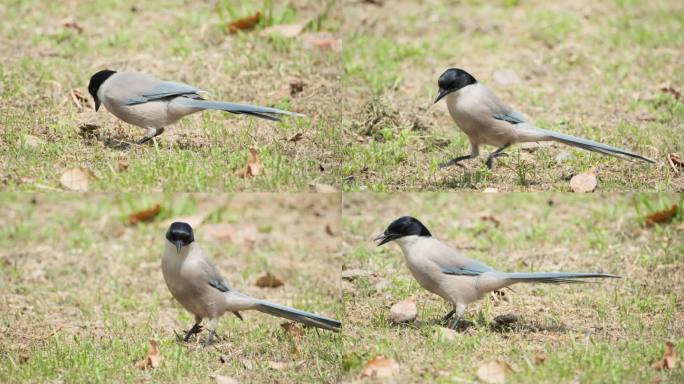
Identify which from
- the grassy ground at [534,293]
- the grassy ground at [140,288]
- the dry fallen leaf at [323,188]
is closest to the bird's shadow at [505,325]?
the grassy ground at [534,293]

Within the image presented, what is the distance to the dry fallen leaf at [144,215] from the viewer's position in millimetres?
8023

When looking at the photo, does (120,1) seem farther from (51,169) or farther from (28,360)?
(28,360)

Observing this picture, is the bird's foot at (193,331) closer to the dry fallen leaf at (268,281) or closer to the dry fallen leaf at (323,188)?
the dry fallen leaf at (268,281)

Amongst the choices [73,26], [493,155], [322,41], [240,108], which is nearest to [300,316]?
[240,108]

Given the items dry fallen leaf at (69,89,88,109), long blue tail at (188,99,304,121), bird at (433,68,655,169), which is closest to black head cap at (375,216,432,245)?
bird at (433,68,655,169)

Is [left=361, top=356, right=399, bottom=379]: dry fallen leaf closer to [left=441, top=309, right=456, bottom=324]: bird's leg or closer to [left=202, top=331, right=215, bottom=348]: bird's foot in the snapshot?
[left=441, top=309, right=456, bottom=324]: bird's leg

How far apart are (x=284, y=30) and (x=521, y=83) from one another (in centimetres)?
217

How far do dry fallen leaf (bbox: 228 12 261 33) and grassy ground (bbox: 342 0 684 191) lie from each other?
90 centimetres

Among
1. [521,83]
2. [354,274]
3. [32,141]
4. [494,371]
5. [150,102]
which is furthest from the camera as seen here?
[521,83]

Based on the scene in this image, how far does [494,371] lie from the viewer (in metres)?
5.21

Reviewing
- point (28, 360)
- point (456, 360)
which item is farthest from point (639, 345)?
point (28, 360)

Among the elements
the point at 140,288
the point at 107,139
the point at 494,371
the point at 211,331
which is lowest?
the point at 140,288

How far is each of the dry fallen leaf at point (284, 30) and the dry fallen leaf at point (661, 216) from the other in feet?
11.3

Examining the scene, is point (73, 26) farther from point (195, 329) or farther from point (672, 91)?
point (672, 91)
